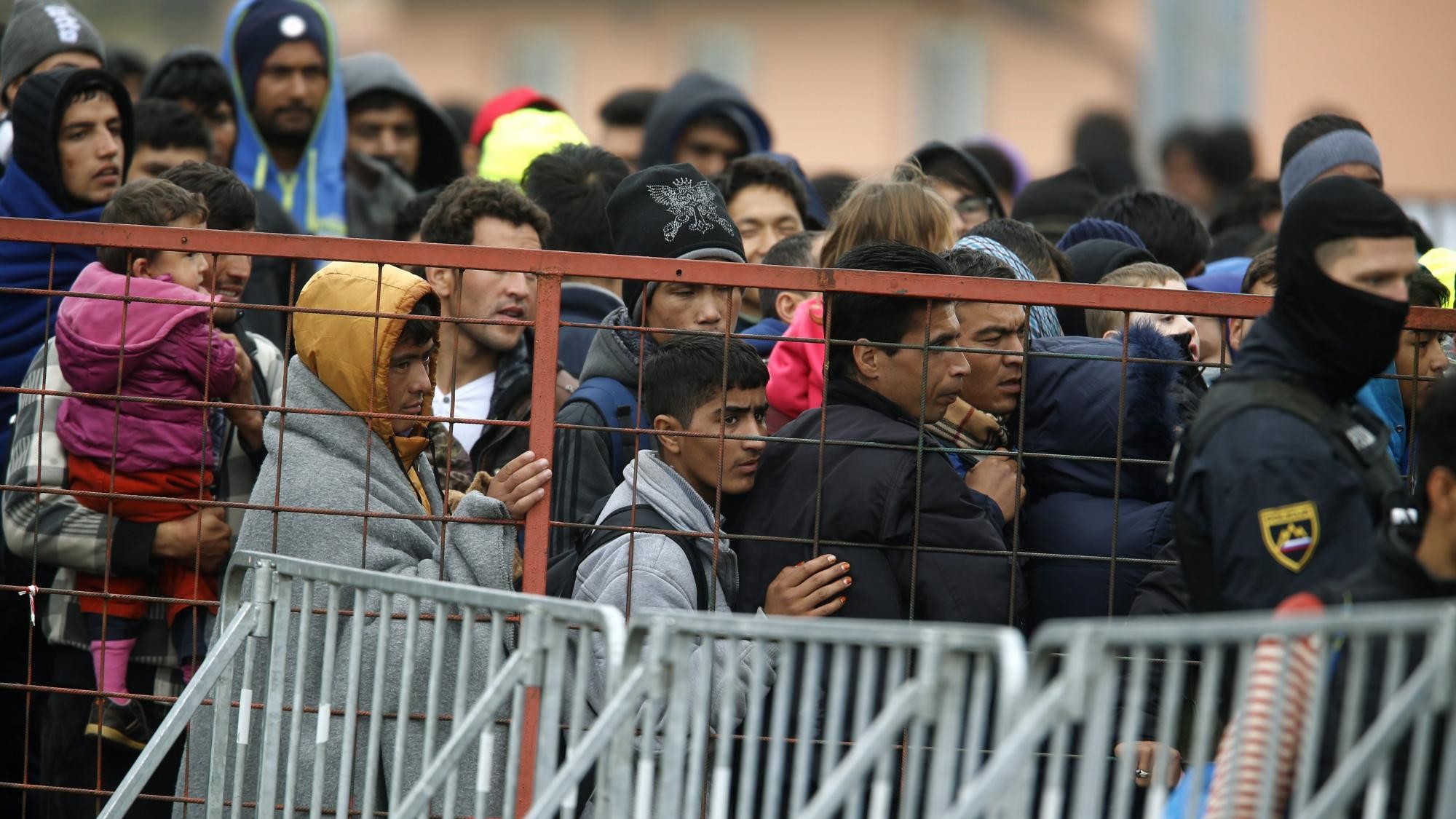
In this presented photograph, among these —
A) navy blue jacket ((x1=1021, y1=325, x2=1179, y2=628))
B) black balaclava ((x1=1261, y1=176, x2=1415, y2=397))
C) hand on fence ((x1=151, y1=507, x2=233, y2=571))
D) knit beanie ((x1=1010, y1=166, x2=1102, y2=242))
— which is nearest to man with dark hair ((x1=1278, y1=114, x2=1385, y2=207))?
knit beanie ((x1=1010, y1=166, x2=1102, y2=242))

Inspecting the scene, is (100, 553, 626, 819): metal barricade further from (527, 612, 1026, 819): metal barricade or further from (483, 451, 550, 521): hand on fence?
(483, 451, 550, 521): hand on fence

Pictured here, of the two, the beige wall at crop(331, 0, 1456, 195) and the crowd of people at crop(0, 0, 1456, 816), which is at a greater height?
the beige wall at crop(331, 0, 1456, 195)

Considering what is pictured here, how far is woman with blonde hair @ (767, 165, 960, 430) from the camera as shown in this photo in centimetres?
482

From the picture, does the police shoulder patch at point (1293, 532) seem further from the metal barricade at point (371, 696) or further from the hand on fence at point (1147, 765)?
the metal barricade at point (371, 696)

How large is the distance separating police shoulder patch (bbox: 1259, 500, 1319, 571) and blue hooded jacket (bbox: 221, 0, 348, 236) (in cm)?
471

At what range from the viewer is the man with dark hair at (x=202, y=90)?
7070mm

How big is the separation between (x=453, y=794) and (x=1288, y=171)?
395cm

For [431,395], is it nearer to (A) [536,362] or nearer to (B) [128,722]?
(A) [536,362]

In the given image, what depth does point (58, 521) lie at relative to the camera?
4613 mm

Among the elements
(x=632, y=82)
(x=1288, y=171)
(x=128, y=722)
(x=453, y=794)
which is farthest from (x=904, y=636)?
(x=632, y=82)

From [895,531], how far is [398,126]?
4462 mm

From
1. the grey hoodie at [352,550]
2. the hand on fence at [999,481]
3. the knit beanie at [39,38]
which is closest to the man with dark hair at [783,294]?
the hand on fence at [999,481]

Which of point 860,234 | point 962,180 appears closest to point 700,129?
point 962,180

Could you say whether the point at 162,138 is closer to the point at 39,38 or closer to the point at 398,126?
the point at 39,38
